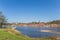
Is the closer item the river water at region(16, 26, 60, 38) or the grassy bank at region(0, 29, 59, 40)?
the grassy bank at region(0, 29, 59, 40)

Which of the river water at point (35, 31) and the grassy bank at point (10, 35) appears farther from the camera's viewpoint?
the river water at point (35, 31)

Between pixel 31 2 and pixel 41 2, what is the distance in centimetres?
33

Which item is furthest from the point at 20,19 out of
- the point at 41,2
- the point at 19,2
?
the point at 41,2

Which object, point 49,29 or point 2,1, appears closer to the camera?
point 2,1

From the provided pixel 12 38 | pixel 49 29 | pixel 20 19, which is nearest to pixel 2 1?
pixel 20 19

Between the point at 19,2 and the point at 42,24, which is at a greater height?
the point at 19,2

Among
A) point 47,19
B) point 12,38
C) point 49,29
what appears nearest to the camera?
point 12,38

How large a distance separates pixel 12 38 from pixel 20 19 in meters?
0.73

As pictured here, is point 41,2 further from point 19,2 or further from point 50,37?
point 50,37

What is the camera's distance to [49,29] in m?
5.24

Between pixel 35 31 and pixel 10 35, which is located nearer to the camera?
pixel 10 35

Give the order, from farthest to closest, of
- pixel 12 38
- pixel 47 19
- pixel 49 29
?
pixel 49 29 → pixel 47 19 → pixel 12 38

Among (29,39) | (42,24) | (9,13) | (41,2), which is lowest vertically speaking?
(29,39)

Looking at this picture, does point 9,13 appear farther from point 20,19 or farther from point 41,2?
point 41,2
